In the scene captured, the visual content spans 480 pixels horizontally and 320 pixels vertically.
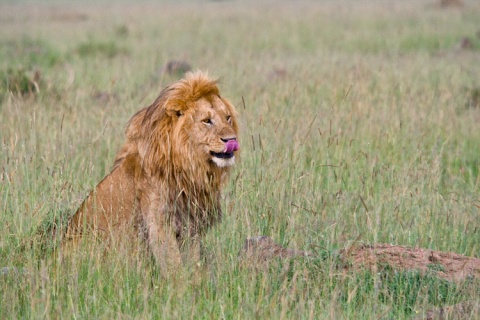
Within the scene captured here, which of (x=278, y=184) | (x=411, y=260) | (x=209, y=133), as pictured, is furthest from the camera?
(x=278, y=184)

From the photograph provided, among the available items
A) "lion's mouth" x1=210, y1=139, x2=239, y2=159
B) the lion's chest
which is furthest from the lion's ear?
the lion's chest

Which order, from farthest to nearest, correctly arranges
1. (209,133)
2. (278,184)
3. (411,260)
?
(278,184) → (209,133) → (411,260)

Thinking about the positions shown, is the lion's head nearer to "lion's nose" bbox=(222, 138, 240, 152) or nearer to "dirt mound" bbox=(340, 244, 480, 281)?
"lion's nose" bbox=(222, 138, 240, 152)

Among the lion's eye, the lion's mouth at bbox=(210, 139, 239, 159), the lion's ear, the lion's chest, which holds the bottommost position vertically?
the lion's chest

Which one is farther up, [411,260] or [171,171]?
[171,171]

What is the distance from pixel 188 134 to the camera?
484cm

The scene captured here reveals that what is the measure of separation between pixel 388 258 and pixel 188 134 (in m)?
1.29

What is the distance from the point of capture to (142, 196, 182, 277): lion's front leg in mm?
4586

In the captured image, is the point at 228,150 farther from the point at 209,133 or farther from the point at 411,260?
the point at 411,260

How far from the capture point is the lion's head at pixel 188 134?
481 centimetres

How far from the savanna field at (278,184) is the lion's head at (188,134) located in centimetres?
37

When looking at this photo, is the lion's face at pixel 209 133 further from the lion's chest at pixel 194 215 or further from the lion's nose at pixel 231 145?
the lion's chest at pixel 194 215

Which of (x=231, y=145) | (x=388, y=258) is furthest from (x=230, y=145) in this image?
(x=388, y=258)

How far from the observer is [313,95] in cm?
946
